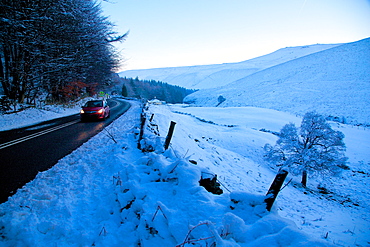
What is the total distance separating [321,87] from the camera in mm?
48094

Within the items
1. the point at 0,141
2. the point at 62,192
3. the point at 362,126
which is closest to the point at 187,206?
the point at 62,192

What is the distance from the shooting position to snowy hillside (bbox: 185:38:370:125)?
3697 centimetres

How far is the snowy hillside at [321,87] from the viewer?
121 feet

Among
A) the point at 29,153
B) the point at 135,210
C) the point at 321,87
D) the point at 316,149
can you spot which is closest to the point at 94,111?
the point at 29,153

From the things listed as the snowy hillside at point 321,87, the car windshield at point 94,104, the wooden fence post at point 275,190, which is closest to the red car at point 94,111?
the car windshield at point 94,104

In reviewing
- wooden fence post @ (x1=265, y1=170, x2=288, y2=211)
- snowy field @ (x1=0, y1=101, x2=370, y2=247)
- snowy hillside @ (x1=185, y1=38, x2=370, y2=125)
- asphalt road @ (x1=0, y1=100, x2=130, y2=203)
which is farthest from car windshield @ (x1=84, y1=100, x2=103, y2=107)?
snowy hillside @ (x1=185, y1=38, x2=370, y2=125)

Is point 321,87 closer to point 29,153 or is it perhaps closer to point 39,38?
point 39,38

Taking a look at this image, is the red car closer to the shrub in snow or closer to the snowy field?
the snowy field

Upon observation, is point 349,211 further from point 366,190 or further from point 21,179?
point 21,179

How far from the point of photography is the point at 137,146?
227 inches

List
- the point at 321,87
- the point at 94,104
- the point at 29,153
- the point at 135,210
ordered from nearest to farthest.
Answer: the point at 135,210
the point at 29,153
the point at 94,104
the point at 321,87

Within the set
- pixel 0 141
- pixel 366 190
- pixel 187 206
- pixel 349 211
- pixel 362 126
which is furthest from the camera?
pixel 362 126

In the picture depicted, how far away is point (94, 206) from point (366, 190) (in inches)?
721

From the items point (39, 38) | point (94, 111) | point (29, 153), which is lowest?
point (29, 153)
